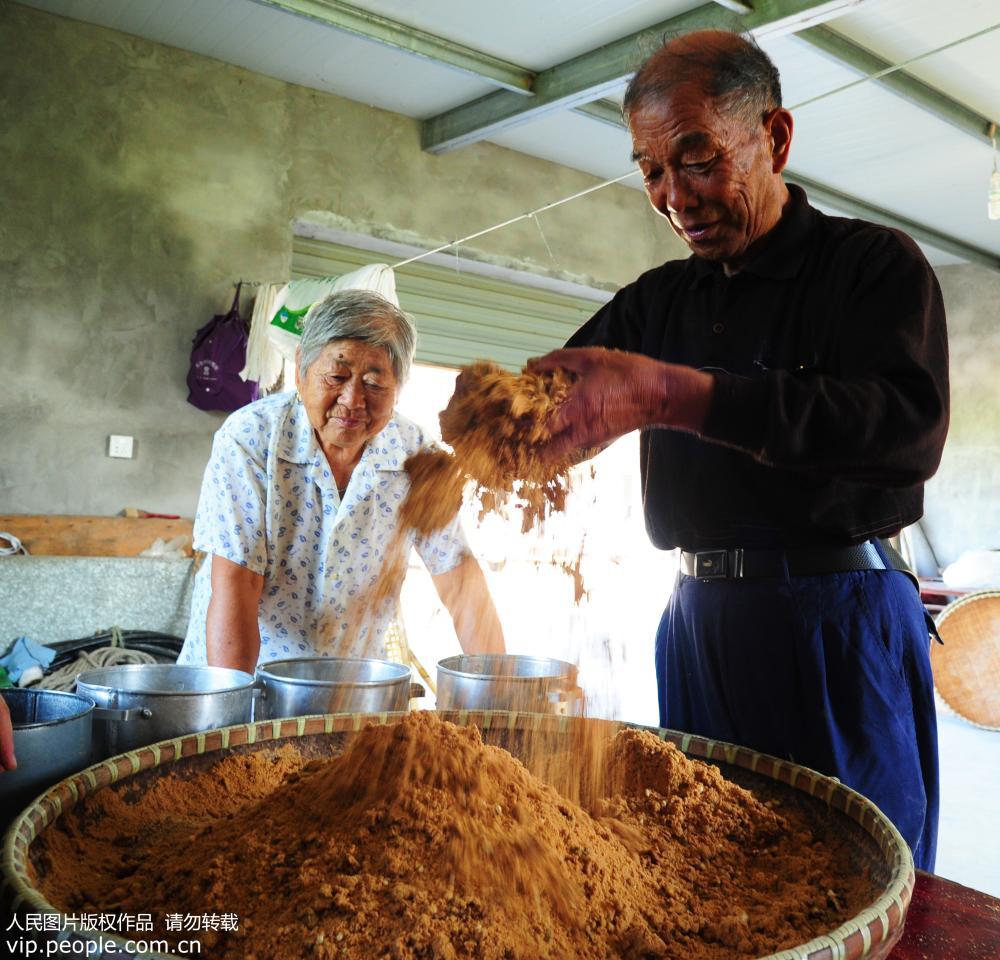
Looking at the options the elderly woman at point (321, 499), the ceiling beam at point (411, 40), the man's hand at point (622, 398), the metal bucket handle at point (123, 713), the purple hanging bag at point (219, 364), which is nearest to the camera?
the man's hand at point (622, 398)

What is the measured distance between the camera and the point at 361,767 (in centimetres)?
90

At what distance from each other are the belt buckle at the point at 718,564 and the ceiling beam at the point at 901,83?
3.46 m

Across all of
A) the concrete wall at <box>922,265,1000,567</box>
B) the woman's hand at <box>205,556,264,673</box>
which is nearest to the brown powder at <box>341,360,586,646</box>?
the woman's hand at <box>205,556,264,673</box>

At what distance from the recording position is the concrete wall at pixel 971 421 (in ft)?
27.4

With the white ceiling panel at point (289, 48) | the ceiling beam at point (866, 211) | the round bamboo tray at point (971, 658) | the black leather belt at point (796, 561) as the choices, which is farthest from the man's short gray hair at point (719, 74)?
the round bamboo tray at point (971, 658)

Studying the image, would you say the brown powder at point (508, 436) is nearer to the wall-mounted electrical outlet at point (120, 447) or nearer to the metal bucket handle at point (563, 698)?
the metal bucket handle at point (563, 698)

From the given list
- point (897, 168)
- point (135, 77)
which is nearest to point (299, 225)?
point (135, 77)

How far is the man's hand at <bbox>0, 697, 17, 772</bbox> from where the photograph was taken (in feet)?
→ 3.11

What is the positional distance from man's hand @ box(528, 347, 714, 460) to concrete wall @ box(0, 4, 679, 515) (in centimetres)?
391

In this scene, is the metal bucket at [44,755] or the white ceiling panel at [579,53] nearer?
the metal bucket at [44,755]

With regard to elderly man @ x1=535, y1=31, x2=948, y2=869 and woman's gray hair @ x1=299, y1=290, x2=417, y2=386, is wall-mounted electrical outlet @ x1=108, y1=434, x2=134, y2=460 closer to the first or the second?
woman's gray hair @ x1=299, y1=290, x2=417, y2=386

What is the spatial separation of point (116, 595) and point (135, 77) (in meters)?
2.51

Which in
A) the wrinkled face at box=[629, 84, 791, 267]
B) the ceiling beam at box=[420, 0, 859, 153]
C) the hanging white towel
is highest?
the ceiling beam at box=[420, 0, 859, 153]

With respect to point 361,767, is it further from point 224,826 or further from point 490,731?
point 490,731
